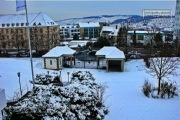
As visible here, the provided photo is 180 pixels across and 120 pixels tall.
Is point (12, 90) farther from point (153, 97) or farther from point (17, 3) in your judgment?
point (153, 97)

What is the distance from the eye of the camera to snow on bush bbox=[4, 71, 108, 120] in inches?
316

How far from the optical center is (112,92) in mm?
16312

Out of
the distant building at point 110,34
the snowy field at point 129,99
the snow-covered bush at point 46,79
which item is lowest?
the snowy field at point 129,99

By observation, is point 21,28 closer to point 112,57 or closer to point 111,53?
point 111,53

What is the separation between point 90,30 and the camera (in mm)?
69438

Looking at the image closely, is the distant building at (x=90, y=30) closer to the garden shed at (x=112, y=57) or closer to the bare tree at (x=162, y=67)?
the garden shed at (x=112, y=57)

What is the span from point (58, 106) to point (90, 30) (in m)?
61.9

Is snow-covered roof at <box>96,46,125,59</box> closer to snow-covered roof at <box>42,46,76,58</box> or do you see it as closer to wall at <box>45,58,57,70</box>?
snow-covered roof at <box>42,46,76,58</box>

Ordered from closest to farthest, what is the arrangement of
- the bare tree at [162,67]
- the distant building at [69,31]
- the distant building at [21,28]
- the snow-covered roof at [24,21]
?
1. the bare tree at [162,67]
2. the distant building at [21,28]
3. the snow-covered roof at [24,21]
4. the distant building at [69,31]

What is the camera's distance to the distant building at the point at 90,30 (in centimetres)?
6906

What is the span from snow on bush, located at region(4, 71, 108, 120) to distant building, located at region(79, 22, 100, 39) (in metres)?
57.8

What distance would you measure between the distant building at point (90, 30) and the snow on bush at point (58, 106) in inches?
2277

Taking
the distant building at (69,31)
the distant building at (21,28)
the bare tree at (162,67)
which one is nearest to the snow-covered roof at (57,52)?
the bare tree at (162,67)

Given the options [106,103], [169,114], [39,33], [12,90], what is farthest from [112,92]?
[39,33]
